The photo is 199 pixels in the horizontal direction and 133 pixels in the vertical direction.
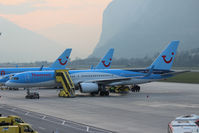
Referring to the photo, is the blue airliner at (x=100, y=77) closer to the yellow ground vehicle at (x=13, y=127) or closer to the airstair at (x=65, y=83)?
the airstair at (x=65, y=83)

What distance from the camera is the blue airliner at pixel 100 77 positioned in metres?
52.8

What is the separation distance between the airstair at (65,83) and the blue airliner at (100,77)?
36.1 inches

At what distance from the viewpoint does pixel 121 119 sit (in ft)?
104

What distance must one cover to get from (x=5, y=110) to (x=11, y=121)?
16.4m

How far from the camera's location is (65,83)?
53.8 m

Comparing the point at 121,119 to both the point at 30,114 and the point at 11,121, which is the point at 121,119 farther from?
the point at 11,121

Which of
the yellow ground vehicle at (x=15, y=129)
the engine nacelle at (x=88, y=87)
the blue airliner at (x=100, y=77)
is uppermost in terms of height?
the blue airliner at (x=100, y=77)

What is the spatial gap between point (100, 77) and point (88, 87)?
16.7 ft

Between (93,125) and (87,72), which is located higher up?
(87,72)

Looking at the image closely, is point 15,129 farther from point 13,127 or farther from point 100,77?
point 100,77

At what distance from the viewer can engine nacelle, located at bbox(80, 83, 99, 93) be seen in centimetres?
5334

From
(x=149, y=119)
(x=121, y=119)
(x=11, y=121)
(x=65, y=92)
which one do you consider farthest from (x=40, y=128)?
(x=65, y=92)

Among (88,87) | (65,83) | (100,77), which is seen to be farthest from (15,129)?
(100,77)

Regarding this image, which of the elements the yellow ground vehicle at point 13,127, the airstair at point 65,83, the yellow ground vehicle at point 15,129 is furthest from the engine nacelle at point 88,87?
the yellow ground vehicle at point 15,129
